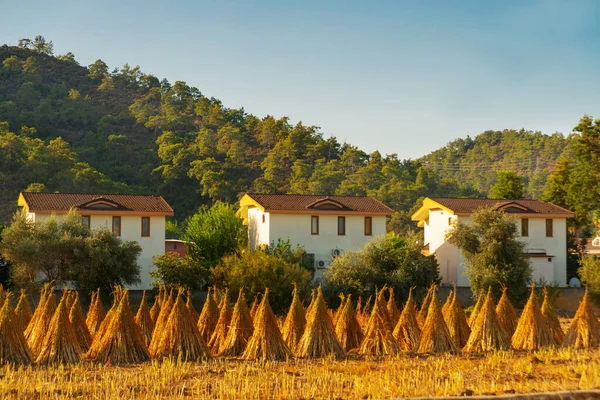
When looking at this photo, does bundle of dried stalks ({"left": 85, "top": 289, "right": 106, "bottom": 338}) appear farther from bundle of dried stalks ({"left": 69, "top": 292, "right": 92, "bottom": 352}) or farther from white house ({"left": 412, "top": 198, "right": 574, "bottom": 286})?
white house ({"left": 412, "top": 198, "right": 574, "bottom": 286})

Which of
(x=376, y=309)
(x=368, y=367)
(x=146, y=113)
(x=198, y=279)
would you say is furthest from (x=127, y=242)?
(x=146, y=113)

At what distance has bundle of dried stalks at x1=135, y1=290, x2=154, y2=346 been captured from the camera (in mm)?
22609

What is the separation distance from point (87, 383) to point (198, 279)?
20034 millimetres

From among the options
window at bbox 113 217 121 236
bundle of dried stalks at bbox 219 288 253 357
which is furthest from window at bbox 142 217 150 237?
bundle of dried stalks at bbox 219 288 253 357

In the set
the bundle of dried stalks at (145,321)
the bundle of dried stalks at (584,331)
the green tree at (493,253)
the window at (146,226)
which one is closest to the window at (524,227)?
the green tree at (493,253)

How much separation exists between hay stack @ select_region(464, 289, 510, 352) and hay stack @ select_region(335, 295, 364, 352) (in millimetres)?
2934

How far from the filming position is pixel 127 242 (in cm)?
3622

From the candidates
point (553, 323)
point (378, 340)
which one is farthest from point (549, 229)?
point (378, 340)

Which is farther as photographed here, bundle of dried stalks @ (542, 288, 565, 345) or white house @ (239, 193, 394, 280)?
white house @ (239, 193, 394, 280)

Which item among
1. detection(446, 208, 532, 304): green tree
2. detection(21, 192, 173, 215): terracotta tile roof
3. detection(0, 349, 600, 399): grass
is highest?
detection(21, 192, 173, 215): terracotta tile roof

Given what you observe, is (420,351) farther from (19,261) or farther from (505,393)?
(19,261)

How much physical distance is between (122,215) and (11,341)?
1969 cm

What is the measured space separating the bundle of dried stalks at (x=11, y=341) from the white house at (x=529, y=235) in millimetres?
26007

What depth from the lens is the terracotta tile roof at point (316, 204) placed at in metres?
41.1
